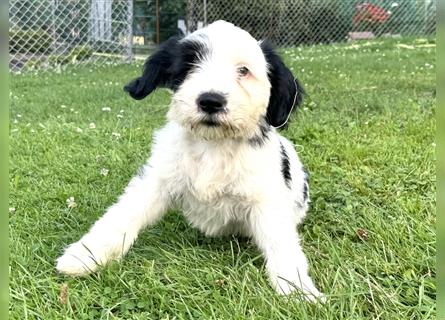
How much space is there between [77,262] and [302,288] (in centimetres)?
107

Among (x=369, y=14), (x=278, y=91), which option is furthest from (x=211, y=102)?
(x=369, y=14)

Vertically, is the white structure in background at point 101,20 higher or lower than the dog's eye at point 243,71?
lower

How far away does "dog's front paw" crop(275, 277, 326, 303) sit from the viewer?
7.60 ft

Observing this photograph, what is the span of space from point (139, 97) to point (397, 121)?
3461 mm

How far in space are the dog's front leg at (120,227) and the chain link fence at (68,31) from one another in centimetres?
1021

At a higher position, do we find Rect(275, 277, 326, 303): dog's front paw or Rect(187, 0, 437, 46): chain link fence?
Rect(275, 277, 326, 303): dog's front paw

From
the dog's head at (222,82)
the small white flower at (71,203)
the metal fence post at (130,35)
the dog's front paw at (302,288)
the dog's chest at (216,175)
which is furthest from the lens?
the metal fence post at (130,35)

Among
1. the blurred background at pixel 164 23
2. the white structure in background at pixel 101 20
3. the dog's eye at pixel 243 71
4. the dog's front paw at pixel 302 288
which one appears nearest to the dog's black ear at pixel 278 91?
the dog's eye at pixel 243 71

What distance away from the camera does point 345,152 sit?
4.54m

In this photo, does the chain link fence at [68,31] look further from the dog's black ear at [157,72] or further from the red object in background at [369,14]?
the dog's black ear at [157,72]

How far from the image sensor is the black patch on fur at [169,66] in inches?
109

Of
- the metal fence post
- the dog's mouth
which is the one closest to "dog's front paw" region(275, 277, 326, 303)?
the dog's mouth

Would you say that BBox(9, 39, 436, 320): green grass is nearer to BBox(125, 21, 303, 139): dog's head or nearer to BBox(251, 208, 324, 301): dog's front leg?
BBox(251, 208, 324, 301): dog's front leg

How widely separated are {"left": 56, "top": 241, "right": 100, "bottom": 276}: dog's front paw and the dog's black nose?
0.90 metres
